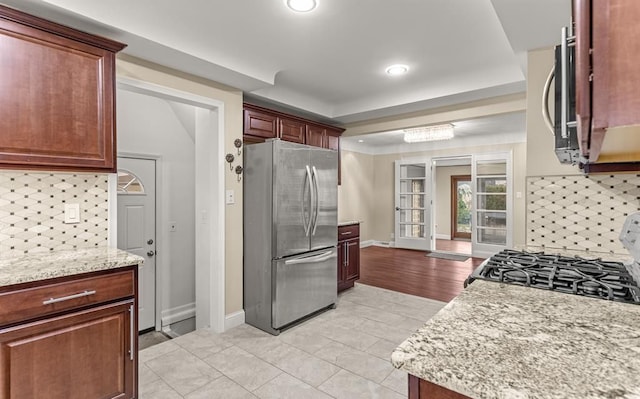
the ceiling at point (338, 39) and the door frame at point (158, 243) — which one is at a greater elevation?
the ceiling at point (338, 39)

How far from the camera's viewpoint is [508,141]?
20.0 feet

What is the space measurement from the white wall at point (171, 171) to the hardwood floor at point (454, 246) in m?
5.68

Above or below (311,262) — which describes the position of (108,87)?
above

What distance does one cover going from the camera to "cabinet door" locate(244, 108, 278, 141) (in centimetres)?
319

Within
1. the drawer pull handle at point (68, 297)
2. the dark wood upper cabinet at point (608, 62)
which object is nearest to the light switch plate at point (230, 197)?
the drawer pull handle at point (68, 297)

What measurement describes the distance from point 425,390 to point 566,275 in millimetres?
952

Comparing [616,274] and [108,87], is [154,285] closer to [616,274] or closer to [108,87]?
[108,87]

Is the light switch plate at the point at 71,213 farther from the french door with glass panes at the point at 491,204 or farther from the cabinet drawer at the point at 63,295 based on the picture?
the french door with glass panes at the point at 491,204

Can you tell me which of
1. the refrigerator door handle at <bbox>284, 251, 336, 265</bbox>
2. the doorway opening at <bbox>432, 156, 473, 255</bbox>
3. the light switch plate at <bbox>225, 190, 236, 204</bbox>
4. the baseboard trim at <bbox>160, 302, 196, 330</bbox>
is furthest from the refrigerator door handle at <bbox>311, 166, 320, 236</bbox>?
the doorway opening at <bbox>432, 156, 473, 255</bbox>

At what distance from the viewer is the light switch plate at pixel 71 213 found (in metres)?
2.04

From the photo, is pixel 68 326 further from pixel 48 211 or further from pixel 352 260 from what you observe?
pixel 352 260

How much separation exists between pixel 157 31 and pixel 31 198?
1.29 metres

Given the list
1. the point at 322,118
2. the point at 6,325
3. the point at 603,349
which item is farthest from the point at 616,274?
the point at 322,118

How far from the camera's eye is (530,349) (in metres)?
0.75
